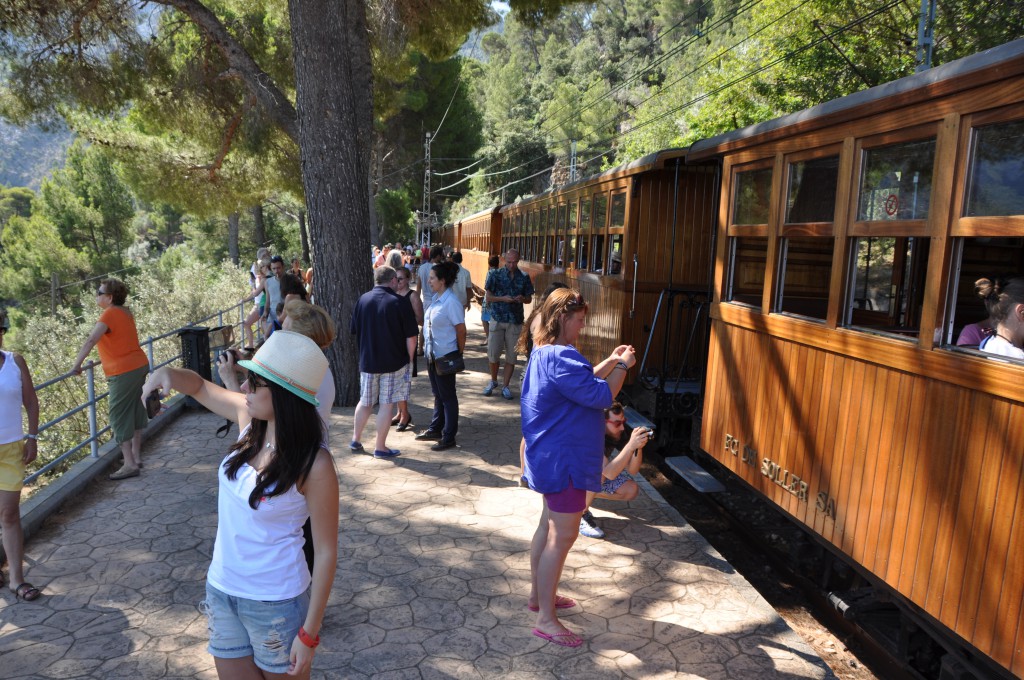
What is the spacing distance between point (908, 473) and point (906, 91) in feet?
5.85

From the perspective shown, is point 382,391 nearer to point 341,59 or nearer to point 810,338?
point 810,338

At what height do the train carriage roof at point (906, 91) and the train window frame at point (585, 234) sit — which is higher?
the train carriage roof at point (906, 91)

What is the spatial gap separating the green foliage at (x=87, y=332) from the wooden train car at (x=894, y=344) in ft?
31.5

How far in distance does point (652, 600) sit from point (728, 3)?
5203 cm

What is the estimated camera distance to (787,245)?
4.59m

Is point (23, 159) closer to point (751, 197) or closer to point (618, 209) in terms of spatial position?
point (618, 209)

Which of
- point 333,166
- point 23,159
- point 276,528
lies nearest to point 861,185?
point 276,528

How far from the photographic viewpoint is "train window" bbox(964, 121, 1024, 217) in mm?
2764

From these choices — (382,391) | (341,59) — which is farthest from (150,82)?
(382,391)

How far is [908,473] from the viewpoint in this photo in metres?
3.24

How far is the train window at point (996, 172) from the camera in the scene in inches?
109

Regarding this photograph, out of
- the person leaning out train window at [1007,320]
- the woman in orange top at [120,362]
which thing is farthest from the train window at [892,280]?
the woman in orange top at [120,362]

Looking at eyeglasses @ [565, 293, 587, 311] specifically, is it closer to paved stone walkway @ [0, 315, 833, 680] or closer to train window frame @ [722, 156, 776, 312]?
paved stone walkway @ [0, 315, 833, 680]

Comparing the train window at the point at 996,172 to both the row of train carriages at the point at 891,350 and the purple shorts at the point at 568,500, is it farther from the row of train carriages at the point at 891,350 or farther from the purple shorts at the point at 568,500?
the purple shorts at the point at 568,500
